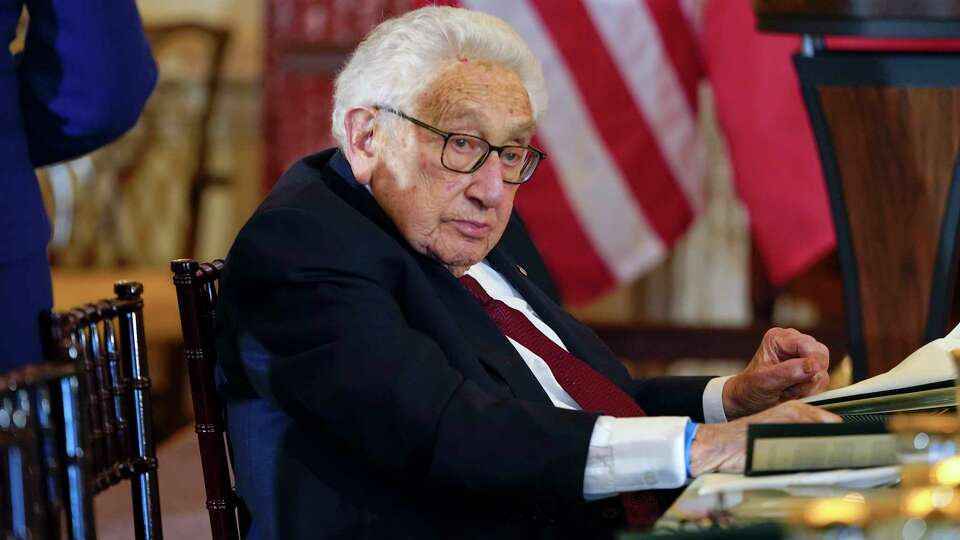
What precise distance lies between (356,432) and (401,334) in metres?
0.12

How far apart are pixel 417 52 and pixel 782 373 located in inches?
25.0

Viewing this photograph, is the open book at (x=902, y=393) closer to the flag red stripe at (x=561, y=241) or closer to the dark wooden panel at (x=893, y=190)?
the dark wooden panel at (x=893, y=190)

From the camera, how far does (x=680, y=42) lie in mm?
4371

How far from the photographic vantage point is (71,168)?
5.69 meters

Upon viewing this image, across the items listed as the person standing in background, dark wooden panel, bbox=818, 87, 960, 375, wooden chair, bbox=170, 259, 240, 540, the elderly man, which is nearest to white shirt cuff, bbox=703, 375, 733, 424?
the elderly man

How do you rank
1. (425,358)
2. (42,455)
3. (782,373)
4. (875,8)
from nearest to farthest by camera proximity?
(42,455) < (425,358) < (782,373) < (875,8)

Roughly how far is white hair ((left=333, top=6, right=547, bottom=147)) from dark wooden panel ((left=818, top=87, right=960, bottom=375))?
0.92 m

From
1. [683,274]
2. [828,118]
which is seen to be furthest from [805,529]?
[683,274]

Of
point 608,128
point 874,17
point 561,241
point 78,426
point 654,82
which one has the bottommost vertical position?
point 561,241

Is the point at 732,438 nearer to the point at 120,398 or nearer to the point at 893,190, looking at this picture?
the point at 120,398

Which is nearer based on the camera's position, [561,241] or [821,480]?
[821,480]

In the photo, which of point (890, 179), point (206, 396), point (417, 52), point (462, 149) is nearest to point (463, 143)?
point (462, 149)

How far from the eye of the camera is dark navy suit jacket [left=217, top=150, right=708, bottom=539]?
63.9 inches

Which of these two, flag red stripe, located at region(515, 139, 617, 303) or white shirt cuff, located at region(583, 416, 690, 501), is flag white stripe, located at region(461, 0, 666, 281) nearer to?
flag red stripe, located at region(515, 139, 617, 303)
